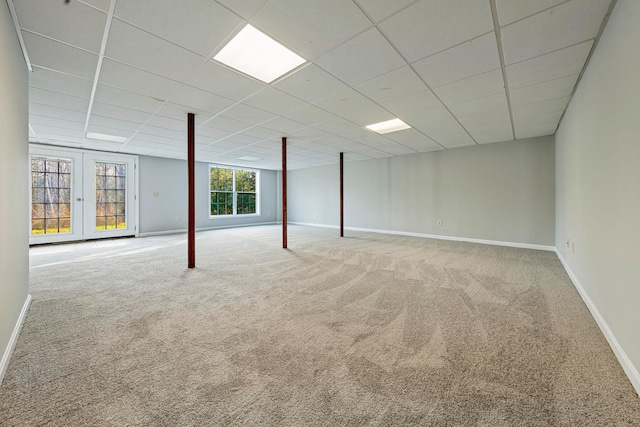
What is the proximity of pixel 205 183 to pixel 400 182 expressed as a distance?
6684 mm

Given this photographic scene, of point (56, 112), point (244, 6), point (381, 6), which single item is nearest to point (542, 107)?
point (381, 6)

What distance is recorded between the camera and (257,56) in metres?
2.54

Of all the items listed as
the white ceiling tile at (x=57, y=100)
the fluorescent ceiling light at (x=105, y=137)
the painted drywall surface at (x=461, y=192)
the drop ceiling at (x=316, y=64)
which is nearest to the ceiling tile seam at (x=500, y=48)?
the drop ceiling at (x=316, y=64)

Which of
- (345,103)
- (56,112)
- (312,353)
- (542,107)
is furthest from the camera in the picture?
(56,112)

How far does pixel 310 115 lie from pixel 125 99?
8.43 ft

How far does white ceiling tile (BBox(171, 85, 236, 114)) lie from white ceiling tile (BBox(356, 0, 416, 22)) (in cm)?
227

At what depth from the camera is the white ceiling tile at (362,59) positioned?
222cm

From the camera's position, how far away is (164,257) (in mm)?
4801

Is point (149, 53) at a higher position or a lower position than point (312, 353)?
higher

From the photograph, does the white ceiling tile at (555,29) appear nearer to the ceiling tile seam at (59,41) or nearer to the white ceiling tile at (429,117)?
the white ceiling tile at (429,117)

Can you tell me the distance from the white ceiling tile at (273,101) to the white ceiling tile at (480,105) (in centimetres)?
228

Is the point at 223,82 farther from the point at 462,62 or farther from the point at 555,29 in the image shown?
the point at 555,29

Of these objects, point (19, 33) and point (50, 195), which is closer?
point (19, 33)

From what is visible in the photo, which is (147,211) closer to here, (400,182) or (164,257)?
(164,257)
